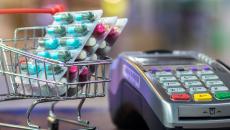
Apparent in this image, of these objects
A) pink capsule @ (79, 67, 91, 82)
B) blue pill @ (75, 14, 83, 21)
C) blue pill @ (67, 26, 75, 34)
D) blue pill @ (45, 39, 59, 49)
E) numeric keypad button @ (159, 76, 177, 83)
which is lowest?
numeric keypad button @ (159, 76, 177, 83)

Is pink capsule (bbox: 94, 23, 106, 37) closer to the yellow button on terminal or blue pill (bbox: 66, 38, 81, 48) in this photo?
blue pill (bbox: 66, 38, 81, 48)

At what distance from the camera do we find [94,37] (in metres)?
0.91

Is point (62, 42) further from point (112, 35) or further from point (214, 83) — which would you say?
point (214, 83)

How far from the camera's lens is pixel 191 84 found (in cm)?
99

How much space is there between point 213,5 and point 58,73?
1575mm

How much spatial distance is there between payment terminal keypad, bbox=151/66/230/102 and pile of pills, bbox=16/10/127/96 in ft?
0.50

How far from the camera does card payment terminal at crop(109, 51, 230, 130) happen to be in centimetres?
90

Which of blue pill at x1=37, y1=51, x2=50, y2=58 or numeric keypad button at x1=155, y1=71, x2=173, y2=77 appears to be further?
numeric keypad button at x1=155, y1=71, x2=173, y2=77

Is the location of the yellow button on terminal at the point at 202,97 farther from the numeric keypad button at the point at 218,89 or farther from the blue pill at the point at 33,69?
the blue pill at the point at 33,69

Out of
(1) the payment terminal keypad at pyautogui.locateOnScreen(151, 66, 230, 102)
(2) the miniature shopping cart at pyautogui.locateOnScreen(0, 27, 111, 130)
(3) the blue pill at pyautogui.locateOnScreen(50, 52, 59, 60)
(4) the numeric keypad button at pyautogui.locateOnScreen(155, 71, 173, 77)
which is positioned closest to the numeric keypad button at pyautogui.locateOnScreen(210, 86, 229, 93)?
(1) the payment terminal keypad at pyautogui.locateOnScreen(151, 66, 230, 102)

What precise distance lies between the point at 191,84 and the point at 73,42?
27 centimetres

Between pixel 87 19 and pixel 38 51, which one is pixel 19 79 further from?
pixel 87 19

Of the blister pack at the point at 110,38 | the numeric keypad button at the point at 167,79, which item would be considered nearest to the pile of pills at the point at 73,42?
the blister pack at the point at 110,38

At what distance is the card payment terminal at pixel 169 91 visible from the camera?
0.90 m
